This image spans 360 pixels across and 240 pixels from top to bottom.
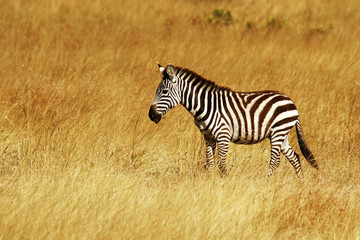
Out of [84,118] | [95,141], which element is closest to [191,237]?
[95,141]

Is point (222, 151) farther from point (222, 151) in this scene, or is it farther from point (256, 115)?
point (256, 115)

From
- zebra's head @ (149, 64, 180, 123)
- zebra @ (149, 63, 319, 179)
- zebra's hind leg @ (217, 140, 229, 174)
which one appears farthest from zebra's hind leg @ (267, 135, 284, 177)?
zebra's head @ (149, 64, 180, 123)

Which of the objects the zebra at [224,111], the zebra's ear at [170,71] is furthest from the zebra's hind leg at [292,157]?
the zebra's ear at [170,71]

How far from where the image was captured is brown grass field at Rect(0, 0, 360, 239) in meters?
4.83

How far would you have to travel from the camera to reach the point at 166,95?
5.99m

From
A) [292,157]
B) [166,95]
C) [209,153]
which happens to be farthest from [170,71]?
[292,157]

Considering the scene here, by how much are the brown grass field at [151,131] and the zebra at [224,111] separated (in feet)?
1.10

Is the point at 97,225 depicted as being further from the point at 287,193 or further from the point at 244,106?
the point at 244,106

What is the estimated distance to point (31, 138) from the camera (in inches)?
259

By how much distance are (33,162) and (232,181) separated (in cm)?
217

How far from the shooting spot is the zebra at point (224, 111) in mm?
6043

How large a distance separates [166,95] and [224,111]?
0.66 metres

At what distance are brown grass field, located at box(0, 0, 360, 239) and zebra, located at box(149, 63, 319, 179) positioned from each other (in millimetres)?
334

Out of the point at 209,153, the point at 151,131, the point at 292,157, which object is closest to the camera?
the point at 209,153
